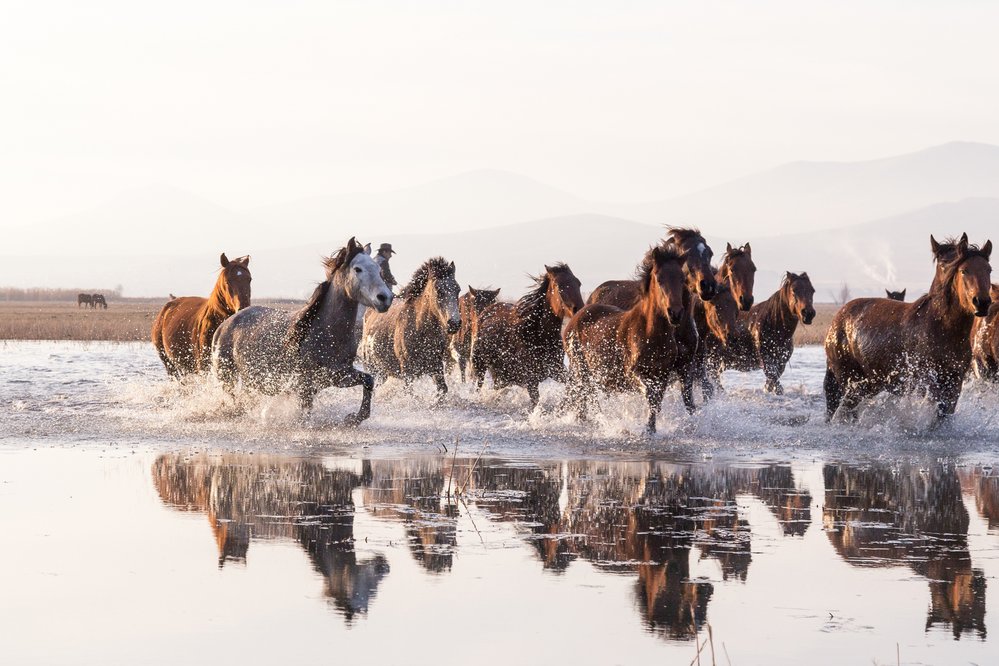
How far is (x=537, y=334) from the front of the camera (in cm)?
1723

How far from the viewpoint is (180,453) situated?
11.6 meters

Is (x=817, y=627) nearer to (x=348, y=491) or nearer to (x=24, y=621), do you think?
(x=24, y=621)

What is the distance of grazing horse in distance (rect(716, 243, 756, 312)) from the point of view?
56.1 feet

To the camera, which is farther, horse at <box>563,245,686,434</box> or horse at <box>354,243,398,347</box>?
horse at <box>354,243,398,347</box>

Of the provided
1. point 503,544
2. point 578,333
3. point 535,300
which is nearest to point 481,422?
point 578,333

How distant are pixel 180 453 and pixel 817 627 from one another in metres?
7.16

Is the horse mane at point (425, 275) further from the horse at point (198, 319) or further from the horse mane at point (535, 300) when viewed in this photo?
the horse at point (198, 319)

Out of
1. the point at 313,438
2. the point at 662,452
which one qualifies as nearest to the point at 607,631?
the point at 662,452

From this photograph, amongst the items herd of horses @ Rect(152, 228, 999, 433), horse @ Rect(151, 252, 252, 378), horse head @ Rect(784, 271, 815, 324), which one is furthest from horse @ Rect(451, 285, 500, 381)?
horse head @ Rect(784, 271, 815, 324)

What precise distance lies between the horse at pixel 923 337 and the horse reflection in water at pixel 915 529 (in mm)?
2526

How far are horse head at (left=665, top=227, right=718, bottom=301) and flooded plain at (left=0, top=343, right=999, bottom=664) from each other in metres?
1.27

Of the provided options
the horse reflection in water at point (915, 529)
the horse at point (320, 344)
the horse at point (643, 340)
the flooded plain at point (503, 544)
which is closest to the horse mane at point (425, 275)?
the horse at point (643, 340)

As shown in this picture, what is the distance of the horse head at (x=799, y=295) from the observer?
19297 millimetres

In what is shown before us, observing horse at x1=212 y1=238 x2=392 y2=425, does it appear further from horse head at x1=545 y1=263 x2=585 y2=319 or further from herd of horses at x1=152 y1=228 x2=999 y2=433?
horse head at x1=545 y1=263 x2=585 y2=319
